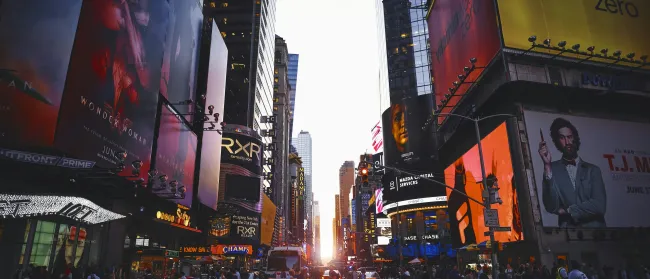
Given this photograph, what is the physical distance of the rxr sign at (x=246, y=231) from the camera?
63625 millimetres

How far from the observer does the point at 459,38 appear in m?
38.1

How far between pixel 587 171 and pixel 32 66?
3516cm

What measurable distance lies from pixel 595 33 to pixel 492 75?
996 centimetres

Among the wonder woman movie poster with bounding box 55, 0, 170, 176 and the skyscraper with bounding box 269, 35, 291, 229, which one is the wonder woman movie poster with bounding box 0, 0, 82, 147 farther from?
the skyscraper with bounding box 269, 35, 291, 229

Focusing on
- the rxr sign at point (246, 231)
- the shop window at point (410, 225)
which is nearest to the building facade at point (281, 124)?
the shop window at point (410, 225)

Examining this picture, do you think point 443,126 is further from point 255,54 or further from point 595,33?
point 255,54

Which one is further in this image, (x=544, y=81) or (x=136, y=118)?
(x=544, y=81)

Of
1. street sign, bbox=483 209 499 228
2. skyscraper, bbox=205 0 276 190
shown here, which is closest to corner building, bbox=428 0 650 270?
street sign, bbox=483 209 499 228

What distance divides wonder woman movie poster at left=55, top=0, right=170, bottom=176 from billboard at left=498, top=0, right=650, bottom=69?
2688 centimetres

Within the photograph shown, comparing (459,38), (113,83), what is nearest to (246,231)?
(459,38)

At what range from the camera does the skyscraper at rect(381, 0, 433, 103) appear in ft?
322

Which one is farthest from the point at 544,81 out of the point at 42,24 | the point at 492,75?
the point at 42,24

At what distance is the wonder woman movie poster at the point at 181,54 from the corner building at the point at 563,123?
2525 cm

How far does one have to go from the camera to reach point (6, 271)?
14.9m
